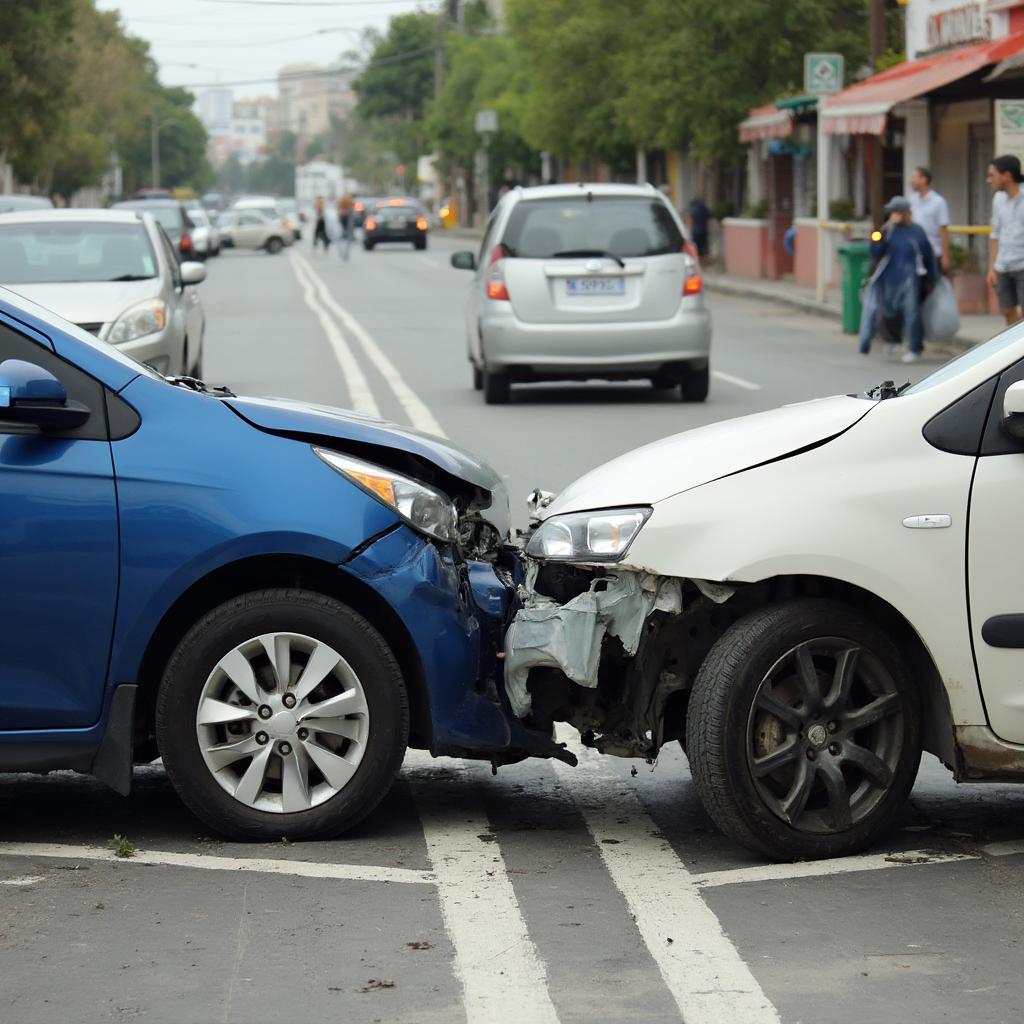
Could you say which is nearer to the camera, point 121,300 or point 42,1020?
point 42,1020

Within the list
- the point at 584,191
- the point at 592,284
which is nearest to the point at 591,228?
the point at 584,191

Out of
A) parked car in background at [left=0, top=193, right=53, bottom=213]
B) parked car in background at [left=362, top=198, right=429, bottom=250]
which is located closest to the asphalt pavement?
parked car in background at [left=0, top=193, right=53, bottom=213]

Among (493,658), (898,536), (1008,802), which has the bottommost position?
(1008,802)

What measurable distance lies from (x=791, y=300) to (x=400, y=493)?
90.2 ft

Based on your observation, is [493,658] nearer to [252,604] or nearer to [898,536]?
[252,604]

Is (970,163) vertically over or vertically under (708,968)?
over

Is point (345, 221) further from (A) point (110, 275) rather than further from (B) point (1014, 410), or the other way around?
(B) point (1014, 410)

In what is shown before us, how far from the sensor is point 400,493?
5508mm

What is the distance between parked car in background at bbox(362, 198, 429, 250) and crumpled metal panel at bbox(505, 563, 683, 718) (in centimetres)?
6016

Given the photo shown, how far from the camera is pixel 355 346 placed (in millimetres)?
23750

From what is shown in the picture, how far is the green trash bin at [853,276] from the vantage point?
24.2 m

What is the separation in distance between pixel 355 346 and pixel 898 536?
18.9m

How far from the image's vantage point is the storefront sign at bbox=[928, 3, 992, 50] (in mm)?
31750

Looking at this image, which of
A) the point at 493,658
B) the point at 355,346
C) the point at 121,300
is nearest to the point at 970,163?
the point at 355,346
